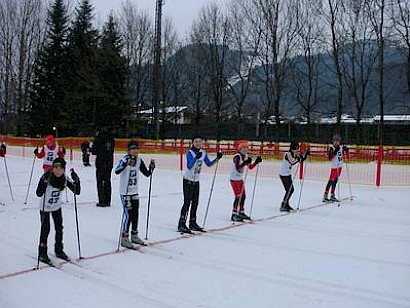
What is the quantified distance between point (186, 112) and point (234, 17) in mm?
16202

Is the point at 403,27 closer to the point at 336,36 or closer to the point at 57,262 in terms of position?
the point at 336,36

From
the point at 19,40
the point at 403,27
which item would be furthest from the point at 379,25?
the point at 19,40

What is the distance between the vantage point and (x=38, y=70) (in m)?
47.7

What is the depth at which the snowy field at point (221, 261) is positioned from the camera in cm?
521

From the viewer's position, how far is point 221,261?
666 centimetres

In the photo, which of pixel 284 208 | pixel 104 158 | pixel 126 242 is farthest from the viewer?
pixel 104 158

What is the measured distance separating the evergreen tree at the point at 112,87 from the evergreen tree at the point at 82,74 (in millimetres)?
740

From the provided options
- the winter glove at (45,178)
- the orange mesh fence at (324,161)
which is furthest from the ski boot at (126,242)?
the orange mesh fence at (324,161)

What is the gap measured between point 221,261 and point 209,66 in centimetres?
3792

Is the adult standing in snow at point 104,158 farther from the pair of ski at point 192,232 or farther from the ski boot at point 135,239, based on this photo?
the ski boot at point 135,239

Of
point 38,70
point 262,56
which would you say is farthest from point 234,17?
point 38,70

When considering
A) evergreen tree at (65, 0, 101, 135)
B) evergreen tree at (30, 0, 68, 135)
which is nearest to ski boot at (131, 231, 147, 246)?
evergreen tree at (65, 0, 101, 135)

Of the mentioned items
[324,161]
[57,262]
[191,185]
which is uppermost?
[191,185]

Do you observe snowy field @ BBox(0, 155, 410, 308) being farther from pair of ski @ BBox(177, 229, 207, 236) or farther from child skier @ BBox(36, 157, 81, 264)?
child skier @ BBox(36, 157, 81, 264)
